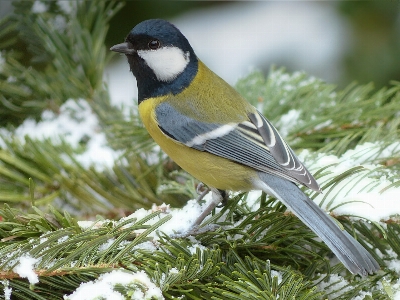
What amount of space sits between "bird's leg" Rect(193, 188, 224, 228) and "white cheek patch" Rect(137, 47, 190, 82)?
16.2 inches

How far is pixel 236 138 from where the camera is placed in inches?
55.3

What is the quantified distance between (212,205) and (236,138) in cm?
29

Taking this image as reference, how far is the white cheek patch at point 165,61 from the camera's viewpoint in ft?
4.92

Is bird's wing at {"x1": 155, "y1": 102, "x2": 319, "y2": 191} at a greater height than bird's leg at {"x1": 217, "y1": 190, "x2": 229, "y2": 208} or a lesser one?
greater

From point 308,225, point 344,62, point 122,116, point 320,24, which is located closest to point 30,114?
point 122,116

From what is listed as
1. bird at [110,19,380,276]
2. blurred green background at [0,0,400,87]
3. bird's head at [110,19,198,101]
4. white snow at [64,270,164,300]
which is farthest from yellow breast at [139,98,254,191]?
blurred green background at [0,0,400,87]

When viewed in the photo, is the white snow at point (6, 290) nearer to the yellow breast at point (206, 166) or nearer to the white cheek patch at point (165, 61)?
the yellow breast at point (206, 166)

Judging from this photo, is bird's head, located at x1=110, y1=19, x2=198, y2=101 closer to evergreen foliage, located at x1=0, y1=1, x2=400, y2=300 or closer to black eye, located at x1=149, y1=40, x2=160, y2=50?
black eye, located at x1=149, y1=40, x2=160, y2=50

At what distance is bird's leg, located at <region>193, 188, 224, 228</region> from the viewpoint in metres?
1.06

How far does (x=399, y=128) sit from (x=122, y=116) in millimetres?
841

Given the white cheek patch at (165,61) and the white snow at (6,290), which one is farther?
the white cheek patch at (165,61)

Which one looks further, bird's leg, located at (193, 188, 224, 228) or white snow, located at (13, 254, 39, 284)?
bird's leg, located at (193, 188, 224, 228)

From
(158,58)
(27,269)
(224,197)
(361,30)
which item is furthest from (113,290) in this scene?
(361,30)

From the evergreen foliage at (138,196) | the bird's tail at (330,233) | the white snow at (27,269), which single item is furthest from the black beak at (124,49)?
the white snow at (27,269)
